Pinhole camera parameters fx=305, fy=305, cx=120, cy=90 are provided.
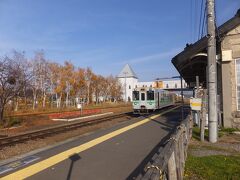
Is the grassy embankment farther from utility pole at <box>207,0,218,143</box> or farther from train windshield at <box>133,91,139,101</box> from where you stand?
train windshield at <box>133,91,139,101</box>

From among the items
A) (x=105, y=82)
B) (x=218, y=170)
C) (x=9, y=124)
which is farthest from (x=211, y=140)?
(x=105, y=82)

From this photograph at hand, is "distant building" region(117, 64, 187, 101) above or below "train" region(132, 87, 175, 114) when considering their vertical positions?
above

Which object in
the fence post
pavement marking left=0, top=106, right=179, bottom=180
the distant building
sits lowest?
pavement marking left=0, top=106, right=179, bottom=180

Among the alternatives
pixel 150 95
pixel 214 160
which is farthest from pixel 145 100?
pixel 214 160

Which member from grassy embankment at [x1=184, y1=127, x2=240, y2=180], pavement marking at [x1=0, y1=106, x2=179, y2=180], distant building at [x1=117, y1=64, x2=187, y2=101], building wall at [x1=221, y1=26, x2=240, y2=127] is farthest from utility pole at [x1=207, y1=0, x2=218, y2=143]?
distant building at [x1=117, y1=64, x2=187, y2=101]

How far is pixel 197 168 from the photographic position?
7324mm

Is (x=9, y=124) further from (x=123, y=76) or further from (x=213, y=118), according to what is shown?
(x=123, y=76)

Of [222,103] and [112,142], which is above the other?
[222,103]

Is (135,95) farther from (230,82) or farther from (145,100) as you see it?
(230,82)

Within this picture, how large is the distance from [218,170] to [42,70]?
57222 millimetres

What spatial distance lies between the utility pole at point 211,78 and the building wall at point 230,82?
2.42m

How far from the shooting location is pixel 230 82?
1352cm

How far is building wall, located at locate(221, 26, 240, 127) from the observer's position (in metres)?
13.5

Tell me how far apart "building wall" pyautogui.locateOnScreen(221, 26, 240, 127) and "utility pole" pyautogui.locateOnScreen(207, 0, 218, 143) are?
7.94 ft
